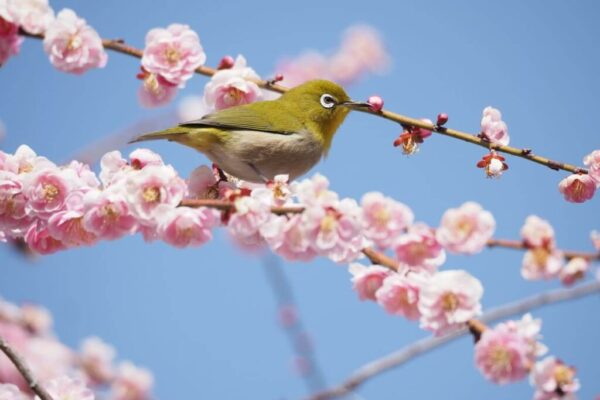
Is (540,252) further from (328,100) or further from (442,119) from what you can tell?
(328,100)

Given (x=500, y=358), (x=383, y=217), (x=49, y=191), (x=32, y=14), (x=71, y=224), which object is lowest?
(x=500, y=358)

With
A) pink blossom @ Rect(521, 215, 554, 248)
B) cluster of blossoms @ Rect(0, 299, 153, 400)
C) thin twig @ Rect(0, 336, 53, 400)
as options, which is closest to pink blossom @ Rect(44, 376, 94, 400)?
thin twig @ Rect(0, 336, 53, 400)

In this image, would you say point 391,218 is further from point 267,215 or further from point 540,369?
point 540,369

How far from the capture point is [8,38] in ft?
11.6

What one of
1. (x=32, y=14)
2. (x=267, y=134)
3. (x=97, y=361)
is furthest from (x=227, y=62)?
(x=97, y=361)

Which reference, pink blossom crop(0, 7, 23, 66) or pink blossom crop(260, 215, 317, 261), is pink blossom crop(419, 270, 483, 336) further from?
pink blossom crop(0, 7, 23, 66)

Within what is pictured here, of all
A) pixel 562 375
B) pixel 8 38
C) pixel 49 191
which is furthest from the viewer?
pixel 8 38

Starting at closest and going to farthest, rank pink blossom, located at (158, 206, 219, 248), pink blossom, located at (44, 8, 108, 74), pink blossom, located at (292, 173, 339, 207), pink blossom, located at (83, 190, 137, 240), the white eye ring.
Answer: pink blossom, located at (292, 173, 339, 207) < pink blossom, located at (158, 206, 219, 248) < pink blossom, located at (83, 190, 137, 240) < pink blossom, located at (44, 8, 108, 74) < the white eye ring

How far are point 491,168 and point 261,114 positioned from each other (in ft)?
4.79

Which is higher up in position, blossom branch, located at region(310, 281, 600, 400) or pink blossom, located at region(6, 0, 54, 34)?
pink blossom, located at region(6, 0, 54, 34)

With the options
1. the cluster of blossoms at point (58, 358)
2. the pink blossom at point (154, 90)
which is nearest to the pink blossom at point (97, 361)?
the cluster of blossoms at point (58, 358)

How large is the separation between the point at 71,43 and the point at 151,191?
1539 millimetres

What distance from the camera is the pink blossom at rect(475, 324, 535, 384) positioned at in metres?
2.12

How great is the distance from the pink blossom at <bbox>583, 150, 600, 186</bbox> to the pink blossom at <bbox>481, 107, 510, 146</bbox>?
1.28 feet
